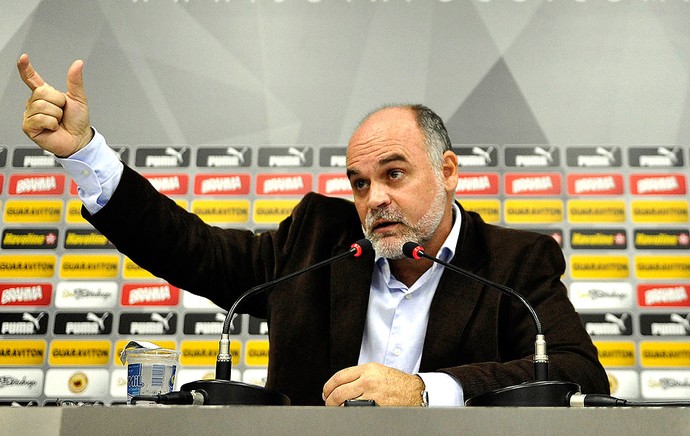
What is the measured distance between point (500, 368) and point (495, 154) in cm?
182

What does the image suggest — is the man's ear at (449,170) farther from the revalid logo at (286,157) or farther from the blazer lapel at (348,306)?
the revalid logo at (286,157)

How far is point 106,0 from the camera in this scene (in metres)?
3.44

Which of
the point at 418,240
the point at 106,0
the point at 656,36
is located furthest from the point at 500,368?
the point at 106,0

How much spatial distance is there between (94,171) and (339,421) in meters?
1.13

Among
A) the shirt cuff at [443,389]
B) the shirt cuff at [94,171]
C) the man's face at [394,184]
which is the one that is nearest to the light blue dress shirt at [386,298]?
the shirt cuff at [94,171]

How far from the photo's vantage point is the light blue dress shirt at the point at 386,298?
5.84 feet

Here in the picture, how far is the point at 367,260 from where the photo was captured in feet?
6.93

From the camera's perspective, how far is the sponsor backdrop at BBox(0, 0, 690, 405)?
3.14 metres

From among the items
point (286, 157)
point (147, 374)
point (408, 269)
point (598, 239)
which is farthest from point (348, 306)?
point (598, 239)

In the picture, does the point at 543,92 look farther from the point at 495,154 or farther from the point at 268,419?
the point at 268,419

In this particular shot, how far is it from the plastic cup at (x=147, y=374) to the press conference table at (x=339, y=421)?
772 mm

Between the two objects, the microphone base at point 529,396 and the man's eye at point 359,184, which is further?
the man's eye at point 359,184

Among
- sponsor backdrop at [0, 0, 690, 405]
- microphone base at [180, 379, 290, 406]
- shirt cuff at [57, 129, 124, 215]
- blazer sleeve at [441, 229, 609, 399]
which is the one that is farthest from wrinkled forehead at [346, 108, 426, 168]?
sponsor backdrop at [0, 0, 690, 405]

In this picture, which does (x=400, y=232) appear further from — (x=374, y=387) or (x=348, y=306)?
(x=374, y=387)
